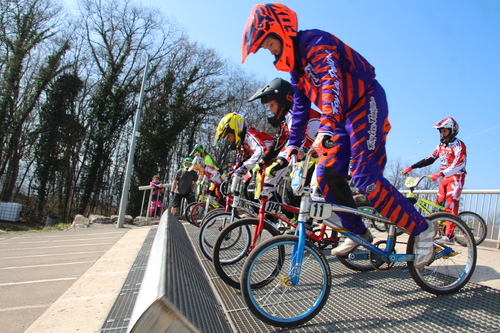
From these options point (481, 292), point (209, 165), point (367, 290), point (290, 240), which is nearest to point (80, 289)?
point (290, 240)

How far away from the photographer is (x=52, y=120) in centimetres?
2197

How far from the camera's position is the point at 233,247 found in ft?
10.2

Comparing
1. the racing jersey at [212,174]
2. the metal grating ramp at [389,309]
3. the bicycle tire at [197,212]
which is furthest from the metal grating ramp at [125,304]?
the racing jersey at [212,174]

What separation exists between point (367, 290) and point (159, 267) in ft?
5.55

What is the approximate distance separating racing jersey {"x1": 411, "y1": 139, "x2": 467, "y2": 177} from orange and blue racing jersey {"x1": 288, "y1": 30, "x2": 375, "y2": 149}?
344cm

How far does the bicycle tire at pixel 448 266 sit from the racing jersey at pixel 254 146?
2152mm

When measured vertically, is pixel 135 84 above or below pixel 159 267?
above

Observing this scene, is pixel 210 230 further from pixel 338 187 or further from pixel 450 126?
pixel 450 126

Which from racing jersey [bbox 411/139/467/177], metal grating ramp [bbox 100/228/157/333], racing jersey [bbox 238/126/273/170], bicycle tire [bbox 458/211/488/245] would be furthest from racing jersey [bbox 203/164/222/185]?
bicycle tire [bbox 458/211/488/245]

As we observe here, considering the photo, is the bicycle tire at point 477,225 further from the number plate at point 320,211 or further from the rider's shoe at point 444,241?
the number plate at point 320,211

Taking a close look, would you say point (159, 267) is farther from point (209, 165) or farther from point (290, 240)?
point (209, 165)

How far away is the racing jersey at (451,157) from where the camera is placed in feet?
16.6

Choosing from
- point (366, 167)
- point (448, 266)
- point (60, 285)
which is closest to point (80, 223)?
point (60, 285)

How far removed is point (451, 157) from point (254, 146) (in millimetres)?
3309
